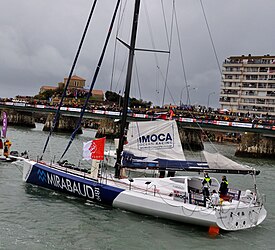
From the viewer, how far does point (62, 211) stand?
18609 millimetres

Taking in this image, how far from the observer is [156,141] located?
72.8ft

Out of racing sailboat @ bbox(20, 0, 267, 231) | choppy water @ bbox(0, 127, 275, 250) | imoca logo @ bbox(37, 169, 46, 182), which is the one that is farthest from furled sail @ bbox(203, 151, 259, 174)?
imoca logo @ bbox(37, 169, 46, 182)

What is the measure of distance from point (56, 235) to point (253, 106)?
11521 cm

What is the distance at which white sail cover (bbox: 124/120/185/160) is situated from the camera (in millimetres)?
21938

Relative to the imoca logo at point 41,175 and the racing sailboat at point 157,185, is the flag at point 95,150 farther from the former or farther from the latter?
the imoca logo at point 41,175

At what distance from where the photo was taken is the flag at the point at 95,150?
20.7 m

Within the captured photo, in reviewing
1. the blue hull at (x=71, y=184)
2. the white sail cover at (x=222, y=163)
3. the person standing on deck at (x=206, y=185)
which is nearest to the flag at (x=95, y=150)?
the blue hull at (x=71, y=184)

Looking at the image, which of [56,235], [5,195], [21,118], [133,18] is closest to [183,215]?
[56,235]

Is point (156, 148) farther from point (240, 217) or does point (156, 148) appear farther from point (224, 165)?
point (240, 217)

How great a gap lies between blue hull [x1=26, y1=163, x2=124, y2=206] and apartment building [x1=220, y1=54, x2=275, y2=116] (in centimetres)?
10544

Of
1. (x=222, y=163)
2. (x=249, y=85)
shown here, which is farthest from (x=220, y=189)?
(x=249, y=85)

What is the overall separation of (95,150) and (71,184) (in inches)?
87.8

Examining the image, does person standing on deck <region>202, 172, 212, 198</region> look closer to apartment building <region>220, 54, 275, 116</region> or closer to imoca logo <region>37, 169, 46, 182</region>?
imoca logo <region>37, 169, 46, 182</region>

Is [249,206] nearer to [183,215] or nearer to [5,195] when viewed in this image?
[183,215]
